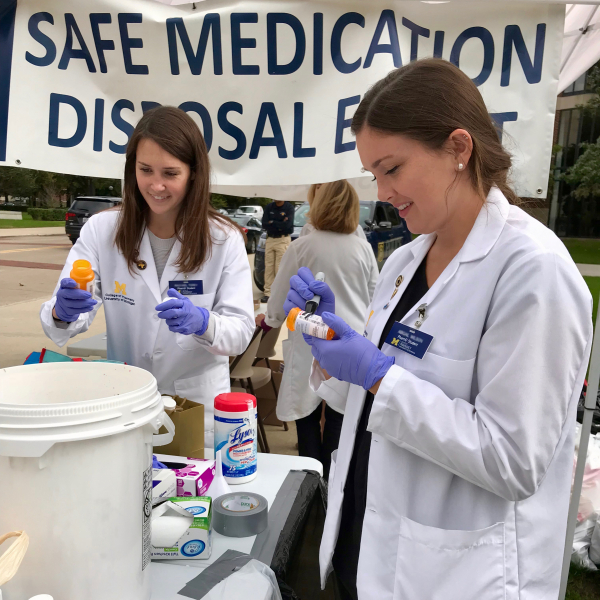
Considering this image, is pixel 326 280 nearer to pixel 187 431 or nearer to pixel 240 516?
pixel 187 431

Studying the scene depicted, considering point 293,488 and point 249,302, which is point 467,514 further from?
point 249,302

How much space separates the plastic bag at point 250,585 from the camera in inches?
41.0

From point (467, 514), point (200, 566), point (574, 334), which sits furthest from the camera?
point (200, 566)

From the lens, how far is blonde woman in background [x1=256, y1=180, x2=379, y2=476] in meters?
3.01

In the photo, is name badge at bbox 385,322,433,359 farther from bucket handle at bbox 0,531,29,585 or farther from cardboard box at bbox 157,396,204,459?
bucket handle at bbox 0,531,29,585

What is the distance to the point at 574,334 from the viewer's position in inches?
34.9

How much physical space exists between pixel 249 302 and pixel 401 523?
3.80 feet

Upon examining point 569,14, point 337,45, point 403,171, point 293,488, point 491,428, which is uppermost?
point 569,14

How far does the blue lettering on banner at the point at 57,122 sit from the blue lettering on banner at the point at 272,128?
2.24ft

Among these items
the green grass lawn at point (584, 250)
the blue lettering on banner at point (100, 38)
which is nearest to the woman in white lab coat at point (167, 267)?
the blue lettering on banner at point (100, 38)

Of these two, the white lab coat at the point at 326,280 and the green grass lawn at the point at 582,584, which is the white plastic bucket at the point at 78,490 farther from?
the green grass lawn at the point at 582,584

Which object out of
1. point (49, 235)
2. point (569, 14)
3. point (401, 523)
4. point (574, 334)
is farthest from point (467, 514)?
point (49, 235)

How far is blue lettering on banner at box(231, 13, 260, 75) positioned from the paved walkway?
25372 mm

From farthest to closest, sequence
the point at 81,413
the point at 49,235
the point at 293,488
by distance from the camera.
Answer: the point at 49,235 → the point at 293,488 → the point at 81,413
